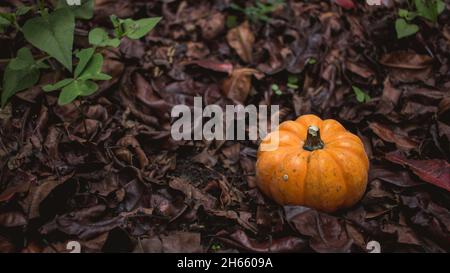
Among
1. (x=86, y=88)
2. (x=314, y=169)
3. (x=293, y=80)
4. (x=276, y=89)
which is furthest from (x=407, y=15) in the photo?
(x=86, y=88)

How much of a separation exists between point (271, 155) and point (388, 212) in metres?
0.64

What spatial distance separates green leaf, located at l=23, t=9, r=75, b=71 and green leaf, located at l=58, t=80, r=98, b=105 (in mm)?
151

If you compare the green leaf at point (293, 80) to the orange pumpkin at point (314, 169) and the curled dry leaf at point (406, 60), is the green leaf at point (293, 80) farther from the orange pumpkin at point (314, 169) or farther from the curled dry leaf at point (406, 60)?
the orange pumpkin at point (314, 169)

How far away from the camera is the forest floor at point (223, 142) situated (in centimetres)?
209

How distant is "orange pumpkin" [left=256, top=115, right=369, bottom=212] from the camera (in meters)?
2.09

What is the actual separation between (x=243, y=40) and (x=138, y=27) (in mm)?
1105

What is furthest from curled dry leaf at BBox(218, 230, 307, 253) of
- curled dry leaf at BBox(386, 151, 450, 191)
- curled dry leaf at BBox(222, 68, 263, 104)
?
curled dry leaf at BBox(222, 68, 263, 104)

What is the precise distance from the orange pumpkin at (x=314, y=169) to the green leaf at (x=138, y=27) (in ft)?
2.62

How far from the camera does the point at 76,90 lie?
6.92 ft

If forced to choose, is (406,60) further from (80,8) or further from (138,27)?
(80,8)
